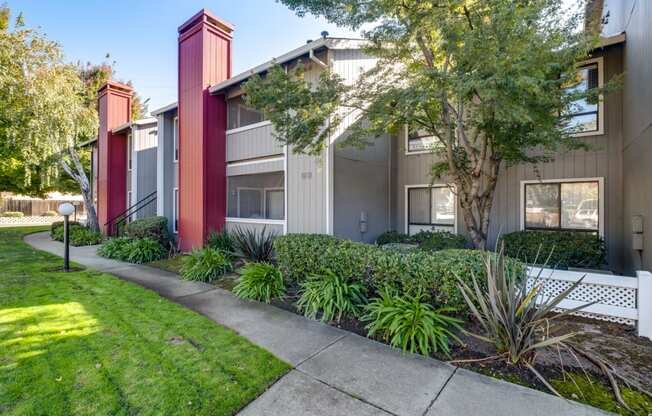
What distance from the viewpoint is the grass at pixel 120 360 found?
2.83m

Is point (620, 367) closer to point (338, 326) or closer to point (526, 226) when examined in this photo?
point (338, 326)

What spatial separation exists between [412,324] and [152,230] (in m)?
10.3

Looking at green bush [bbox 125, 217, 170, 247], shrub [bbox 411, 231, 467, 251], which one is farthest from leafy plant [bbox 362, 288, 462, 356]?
green bush [bbox 125, 217, 170, 247]

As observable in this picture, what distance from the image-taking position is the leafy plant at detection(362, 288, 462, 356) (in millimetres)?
3861

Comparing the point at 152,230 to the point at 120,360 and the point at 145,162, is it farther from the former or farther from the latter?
the point at 120,360

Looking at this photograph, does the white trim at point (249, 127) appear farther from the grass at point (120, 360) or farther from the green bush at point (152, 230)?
the grass at point (120, 360)

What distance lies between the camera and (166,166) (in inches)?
503

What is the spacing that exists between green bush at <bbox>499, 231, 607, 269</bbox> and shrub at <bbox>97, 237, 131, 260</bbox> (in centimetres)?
1088

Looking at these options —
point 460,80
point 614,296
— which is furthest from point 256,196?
point 614,296

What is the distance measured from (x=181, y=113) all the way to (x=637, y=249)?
12885mm

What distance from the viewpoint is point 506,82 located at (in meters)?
4.29

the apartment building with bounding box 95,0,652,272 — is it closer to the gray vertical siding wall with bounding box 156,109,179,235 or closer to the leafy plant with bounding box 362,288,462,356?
the gray vertical siding wall with bounding box 156,109,179,235

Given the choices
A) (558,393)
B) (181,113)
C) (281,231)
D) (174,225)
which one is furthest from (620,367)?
(174,225)

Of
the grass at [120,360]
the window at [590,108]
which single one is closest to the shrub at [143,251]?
the grass at [120,360]
